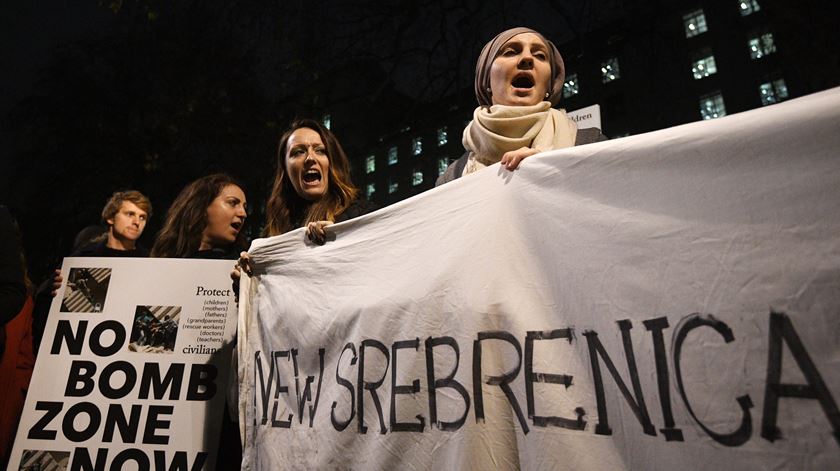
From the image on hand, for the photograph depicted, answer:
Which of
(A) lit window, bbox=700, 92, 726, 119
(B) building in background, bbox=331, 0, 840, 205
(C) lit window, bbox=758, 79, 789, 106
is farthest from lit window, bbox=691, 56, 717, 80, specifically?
(C) lit window, bbox=758, 79, 789, 106

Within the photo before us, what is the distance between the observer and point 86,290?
2557mm

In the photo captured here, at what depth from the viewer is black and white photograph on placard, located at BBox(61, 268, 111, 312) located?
8.30 ft

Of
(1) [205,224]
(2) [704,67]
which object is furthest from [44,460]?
(2) [704,67]

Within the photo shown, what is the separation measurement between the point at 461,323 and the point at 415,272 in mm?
284

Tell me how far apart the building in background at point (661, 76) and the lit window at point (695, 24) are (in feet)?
0.24

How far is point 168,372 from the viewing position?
7.98 feet

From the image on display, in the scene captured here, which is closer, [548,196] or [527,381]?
[527,381]

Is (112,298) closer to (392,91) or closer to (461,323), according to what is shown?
(461,323)

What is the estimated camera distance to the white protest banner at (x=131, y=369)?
90.7 inches

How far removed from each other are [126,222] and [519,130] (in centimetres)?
291

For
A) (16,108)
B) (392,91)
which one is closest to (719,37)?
(392,91)

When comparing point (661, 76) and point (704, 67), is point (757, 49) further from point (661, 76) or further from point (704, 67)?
point (661, 76)

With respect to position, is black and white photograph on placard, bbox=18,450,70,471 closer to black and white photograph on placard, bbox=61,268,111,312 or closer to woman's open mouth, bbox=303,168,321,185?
black and white photograph on placard, bbox=61,268,111,312

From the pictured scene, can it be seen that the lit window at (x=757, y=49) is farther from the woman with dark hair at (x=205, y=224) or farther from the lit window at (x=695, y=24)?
the woman with dark hair at (x=205, y=224)
